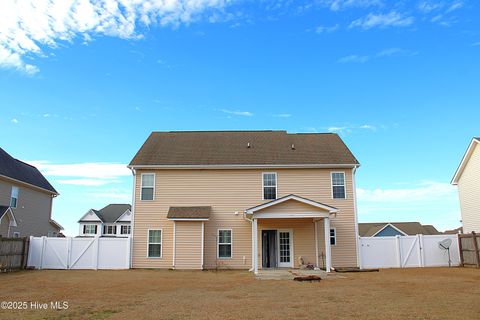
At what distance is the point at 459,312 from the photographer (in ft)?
29.3

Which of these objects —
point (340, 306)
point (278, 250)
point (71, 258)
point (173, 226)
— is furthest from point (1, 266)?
point (340, 306)

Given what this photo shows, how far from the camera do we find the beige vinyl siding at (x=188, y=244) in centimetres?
2158

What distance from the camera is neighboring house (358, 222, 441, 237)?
4698 centimetres

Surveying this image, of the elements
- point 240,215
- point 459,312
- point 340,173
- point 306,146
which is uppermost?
point 306,146

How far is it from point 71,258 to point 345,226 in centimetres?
1498

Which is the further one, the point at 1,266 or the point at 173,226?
the point at 173,226

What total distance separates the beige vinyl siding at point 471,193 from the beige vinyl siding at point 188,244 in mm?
16304

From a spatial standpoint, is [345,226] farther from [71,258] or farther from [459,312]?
[71,258]

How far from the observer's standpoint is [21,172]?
100 feet

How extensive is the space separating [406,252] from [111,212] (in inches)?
1859

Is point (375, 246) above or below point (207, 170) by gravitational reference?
below

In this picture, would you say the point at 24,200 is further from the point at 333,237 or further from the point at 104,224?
the point at 104,224

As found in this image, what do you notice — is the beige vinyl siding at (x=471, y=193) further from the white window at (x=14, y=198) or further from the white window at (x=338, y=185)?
the white window at (x=14, y=198)

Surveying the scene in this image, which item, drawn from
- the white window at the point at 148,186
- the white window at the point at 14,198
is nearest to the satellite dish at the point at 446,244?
the white window at the point at 148,186
